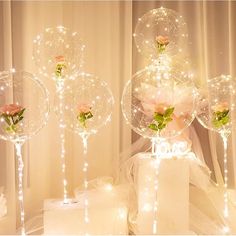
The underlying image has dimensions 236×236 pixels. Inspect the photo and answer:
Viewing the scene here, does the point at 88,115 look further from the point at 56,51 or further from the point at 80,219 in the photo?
the point at 80,219

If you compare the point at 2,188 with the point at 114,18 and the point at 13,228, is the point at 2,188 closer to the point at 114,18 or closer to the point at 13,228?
the point at 13,228

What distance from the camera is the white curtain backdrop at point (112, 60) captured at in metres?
2.93

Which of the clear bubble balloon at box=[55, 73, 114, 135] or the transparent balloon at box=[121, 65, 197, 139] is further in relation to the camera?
the clear bubble balloon at box=[55, 73, 114, 135]

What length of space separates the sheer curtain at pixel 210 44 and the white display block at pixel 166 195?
0.63m

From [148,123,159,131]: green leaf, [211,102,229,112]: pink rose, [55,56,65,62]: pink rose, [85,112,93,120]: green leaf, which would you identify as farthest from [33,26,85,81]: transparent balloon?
[211,102,229,112]: pink rose

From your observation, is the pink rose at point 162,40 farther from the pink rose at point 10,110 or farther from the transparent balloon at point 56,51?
the pink rose at point 10,110

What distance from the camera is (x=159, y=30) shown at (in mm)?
2455

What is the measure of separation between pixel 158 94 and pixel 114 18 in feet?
3.68

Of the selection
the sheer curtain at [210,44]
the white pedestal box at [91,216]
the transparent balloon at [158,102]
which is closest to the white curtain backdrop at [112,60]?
the sheer curtain at [210,44]

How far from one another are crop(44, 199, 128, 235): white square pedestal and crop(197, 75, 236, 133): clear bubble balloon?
78 cm

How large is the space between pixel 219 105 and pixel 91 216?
0.98 meters

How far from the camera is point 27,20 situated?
9.28 feet

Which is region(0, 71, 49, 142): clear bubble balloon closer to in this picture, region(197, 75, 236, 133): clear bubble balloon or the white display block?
the white display block

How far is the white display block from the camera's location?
7.77ft
